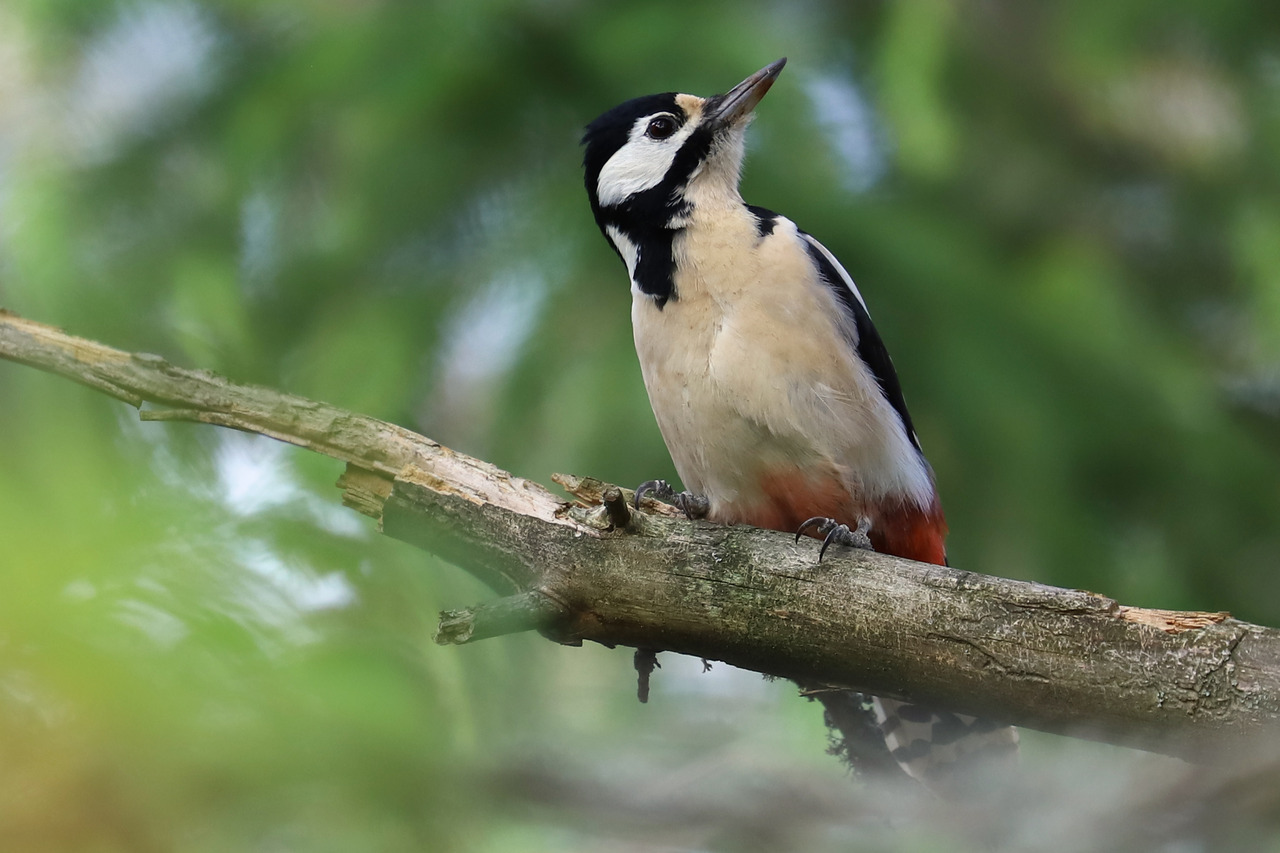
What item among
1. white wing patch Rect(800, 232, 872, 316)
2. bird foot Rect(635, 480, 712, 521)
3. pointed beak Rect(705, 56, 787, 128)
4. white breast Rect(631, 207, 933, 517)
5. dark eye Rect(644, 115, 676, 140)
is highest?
pointed beak Rect(705, 56, 787, 128)

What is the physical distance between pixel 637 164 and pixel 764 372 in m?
0.96

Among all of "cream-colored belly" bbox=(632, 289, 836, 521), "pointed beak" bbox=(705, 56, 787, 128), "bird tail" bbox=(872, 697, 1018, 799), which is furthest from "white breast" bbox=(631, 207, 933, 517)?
"bird tail" bbox=(872, 697, 1018, 799)

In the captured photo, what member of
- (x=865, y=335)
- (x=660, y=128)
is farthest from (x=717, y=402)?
(x=660, y=128)

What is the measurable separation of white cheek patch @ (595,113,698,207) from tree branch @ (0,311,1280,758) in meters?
1.27

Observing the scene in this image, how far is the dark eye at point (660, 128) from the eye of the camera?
362 cm

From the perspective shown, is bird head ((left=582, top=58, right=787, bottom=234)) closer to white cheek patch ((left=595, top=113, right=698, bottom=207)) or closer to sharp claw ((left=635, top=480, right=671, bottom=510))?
white cheek patch ((left=595, top=113, right=698, bottom=207))

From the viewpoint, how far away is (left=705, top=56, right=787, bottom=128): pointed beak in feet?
11.6

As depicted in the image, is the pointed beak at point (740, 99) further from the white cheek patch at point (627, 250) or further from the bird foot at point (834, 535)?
the bird foot at point (834, 535)

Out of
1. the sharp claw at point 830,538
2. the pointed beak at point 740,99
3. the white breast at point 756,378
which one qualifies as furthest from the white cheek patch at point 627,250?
the sharp claw at point 830,538

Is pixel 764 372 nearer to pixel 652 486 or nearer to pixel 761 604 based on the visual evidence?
pixel 652 486

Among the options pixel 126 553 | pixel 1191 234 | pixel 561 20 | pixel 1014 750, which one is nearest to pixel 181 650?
pixel 126 553

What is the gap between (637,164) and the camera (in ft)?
11.7

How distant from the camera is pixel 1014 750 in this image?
324 cm

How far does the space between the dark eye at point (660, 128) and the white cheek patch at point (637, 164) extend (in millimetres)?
13
